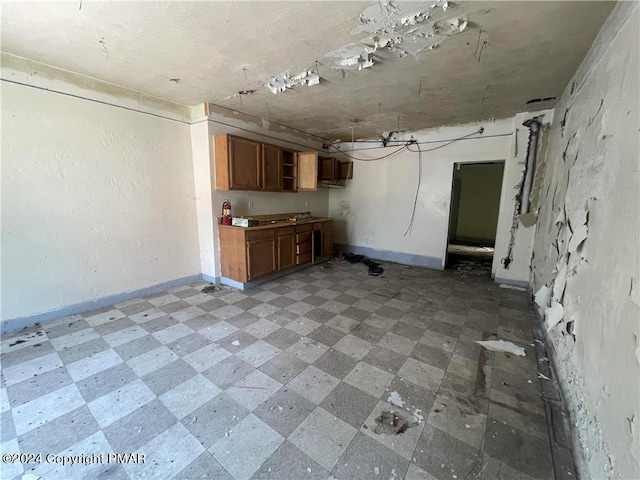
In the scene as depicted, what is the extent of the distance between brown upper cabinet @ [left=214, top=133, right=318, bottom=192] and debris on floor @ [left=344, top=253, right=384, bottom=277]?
5.87 feet

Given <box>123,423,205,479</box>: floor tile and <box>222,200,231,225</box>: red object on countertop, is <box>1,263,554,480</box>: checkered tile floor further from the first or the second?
<box>222,200,231,225</box>: red object on countertop

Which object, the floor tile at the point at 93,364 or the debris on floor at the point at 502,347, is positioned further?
the debris on floor at the point at 502,347

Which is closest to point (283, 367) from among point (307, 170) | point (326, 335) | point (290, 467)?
point (326, 335)

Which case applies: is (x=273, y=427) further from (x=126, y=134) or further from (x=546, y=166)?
(x=546, y=166)

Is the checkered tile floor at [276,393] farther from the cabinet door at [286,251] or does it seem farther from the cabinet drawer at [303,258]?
the cabinet drawer at [303,258]

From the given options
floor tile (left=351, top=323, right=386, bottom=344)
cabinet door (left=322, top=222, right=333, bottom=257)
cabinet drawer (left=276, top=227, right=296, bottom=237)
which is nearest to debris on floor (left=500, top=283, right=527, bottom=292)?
floor tile (left=351, top=323, right=386, bottom=344)

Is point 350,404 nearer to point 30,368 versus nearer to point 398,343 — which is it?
point 398,343

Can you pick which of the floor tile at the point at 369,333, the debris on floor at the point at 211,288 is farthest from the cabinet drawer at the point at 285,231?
the floor tile at the point at 369,333

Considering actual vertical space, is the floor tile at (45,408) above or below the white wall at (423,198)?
below

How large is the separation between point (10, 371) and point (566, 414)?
3970mm

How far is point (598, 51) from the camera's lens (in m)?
1.93

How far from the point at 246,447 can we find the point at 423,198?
15.4ft

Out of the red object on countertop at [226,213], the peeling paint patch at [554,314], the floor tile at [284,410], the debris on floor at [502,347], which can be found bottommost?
the floor tile at [284,410]

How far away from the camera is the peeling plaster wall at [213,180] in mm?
3641
